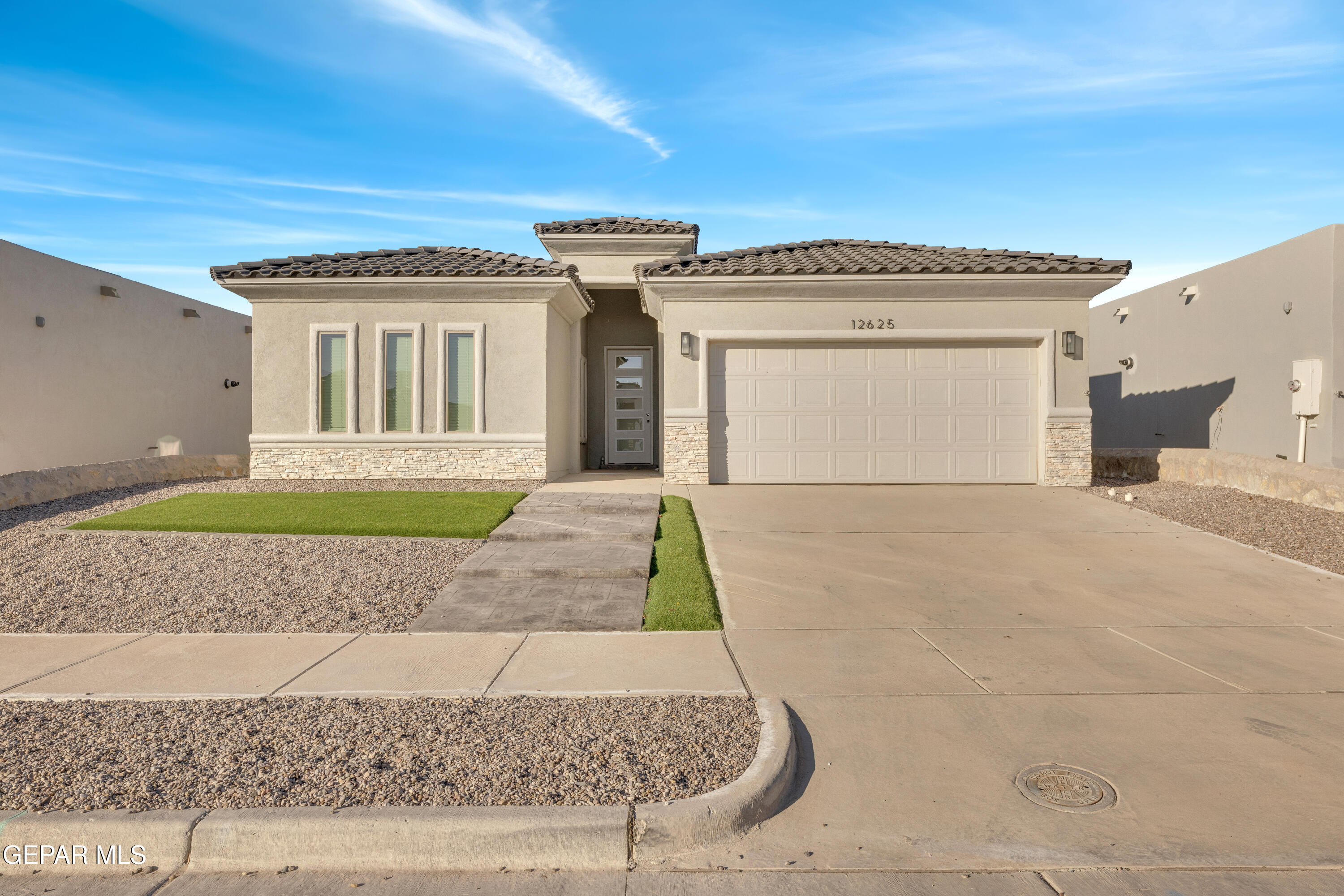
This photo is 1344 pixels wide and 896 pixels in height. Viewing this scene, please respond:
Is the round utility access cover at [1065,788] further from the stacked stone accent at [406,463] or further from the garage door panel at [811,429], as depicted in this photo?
the stacked stone accent at [406,463]

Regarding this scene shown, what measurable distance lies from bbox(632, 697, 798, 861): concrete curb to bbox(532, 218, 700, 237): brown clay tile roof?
51.6 feet

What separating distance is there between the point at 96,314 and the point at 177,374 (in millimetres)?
2735

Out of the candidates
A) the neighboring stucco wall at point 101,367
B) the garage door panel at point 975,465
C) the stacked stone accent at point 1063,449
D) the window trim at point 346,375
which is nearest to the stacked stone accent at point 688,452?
the garage door panel at point 975,465

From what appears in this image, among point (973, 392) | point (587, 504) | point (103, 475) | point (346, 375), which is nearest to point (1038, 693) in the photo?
point (587, 504)

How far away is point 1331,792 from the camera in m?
3.24

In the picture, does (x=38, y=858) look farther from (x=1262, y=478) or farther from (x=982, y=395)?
(x=1262, y=478)

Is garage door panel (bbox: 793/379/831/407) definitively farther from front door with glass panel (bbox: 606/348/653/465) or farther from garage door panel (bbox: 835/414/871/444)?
front door with glass panel (bbox: 606/348/653/465)

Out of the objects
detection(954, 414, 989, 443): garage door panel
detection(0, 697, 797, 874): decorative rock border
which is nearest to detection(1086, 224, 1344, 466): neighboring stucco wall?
detection(954, 414, 989, 443): garage door panel

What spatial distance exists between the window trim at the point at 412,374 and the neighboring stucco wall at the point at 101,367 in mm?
7635

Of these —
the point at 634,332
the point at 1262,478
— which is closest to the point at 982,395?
the point at 1262,478

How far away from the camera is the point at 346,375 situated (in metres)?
13.3

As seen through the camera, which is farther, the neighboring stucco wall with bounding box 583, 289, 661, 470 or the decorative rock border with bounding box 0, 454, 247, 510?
the neighboring stucco wall with bounding box 583, 289, 661, 470

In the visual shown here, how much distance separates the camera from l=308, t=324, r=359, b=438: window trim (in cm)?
1323

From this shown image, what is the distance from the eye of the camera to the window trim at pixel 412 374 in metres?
13.2
